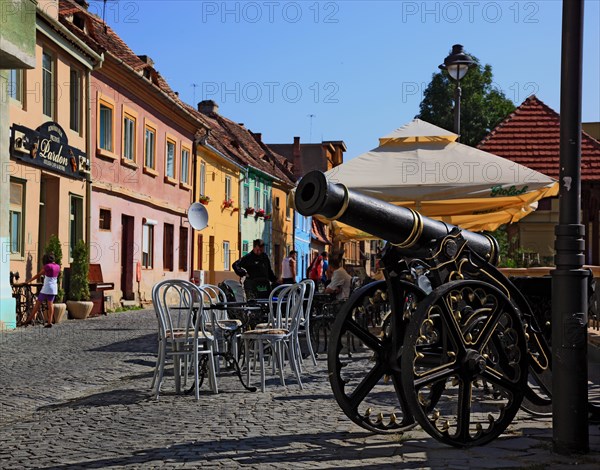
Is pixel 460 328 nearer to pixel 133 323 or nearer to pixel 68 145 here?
pixel 133 323

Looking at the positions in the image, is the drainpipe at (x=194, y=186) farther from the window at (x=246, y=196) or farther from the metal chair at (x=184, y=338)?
the metal chair at (x=184, y=338)

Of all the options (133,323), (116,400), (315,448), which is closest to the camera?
(315,448)

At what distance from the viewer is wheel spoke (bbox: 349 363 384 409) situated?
636cm

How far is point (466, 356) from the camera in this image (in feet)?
19.4

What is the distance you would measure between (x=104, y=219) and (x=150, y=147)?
507 cm

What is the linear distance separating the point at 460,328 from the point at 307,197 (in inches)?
48.2

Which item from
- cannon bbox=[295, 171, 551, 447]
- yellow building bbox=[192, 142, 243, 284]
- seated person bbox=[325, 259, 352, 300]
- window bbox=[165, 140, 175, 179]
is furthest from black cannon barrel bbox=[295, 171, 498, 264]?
yellow building bbox=[192, 142, 243, 284]

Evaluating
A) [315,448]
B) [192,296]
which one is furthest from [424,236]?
[192,296]

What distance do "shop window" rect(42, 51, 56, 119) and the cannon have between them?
1621 centimetres

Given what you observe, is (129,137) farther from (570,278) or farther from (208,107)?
(208,107)

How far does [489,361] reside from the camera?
6.01m

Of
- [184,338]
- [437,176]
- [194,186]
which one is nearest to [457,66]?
[437,176]

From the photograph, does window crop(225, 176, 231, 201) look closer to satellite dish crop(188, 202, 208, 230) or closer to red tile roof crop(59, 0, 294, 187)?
red tile roof crop(59, 0, 294, 187)

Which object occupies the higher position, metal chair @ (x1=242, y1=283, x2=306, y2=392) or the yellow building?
the yellow building
